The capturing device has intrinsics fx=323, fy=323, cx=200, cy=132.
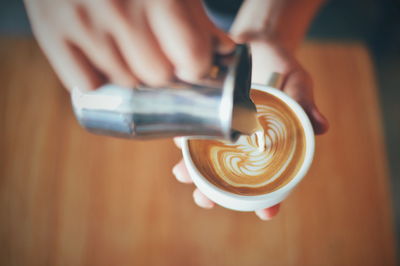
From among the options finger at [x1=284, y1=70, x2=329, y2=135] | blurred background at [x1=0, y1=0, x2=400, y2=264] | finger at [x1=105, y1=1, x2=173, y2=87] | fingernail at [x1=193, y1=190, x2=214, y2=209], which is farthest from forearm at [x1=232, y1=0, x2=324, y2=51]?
blurred background at [x1=0, y1=0, x2=400, y2=264]

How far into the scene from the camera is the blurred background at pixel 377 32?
1.34 m

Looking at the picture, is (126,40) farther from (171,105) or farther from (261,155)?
(261,155)

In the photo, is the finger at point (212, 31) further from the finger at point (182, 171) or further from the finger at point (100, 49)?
the finger at point (182, 171)

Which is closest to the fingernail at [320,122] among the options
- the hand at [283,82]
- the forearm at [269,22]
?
the hand at [283,82]

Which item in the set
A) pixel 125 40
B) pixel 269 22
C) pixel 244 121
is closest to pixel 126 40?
pixel 125 40

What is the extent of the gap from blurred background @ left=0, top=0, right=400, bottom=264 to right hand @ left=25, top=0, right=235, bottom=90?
1169 mm

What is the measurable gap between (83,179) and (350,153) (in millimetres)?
637

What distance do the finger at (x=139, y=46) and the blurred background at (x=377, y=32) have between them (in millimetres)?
1201

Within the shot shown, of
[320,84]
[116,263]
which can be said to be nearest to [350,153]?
[320,84]

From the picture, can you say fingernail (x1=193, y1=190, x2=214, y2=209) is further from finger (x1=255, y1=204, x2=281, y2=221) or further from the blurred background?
the blurred background

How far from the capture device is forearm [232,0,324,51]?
2.58ft

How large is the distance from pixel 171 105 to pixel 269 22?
55 centimetres

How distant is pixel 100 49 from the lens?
1.05 ft

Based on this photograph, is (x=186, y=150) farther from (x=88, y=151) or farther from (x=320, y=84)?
(x=320, y=84)
